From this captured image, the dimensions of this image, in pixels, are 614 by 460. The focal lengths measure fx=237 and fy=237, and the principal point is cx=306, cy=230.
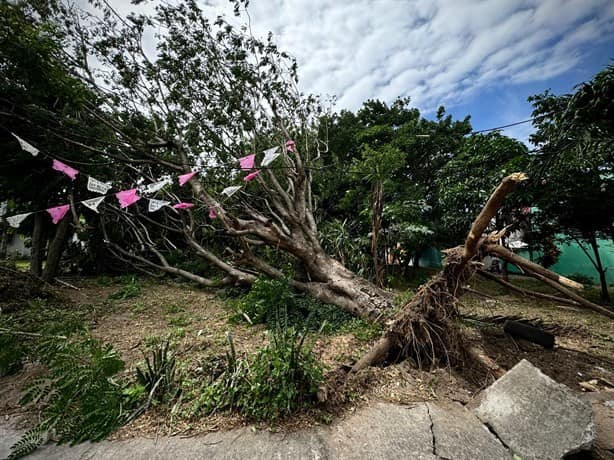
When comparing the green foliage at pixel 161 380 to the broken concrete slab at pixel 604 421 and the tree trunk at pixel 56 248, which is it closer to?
the broken concrete slab at pixel 604 421

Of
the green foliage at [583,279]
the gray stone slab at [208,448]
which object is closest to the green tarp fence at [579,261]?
the green foliage at [583,279]

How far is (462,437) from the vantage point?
165 cm

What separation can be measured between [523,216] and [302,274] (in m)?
5.59

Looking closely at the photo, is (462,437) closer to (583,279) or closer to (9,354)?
(9,354)

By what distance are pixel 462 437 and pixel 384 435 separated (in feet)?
1.76

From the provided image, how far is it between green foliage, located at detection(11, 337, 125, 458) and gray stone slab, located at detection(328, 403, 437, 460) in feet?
5.42

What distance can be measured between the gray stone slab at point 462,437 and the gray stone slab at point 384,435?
7 centimetres

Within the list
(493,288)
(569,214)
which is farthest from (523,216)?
(493,288)

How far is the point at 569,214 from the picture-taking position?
537 centimetres

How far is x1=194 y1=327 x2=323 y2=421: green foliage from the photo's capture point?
5.89ft

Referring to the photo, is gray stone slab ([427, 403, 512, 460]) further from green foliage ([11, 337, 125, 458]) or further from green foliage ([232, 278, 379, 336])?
green foliage ([11, 337, 125, 458])

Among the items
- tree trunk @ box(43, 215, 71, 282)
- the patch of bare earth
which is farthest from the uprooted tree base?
tree trunk @ box(43, 215, 71, 282)

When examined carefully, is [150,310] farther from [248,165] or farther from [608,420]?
[608,420]

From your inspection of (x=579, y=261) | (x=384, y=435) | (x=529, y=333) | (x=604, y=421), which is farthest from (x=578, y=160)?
(x=579, y=261)
